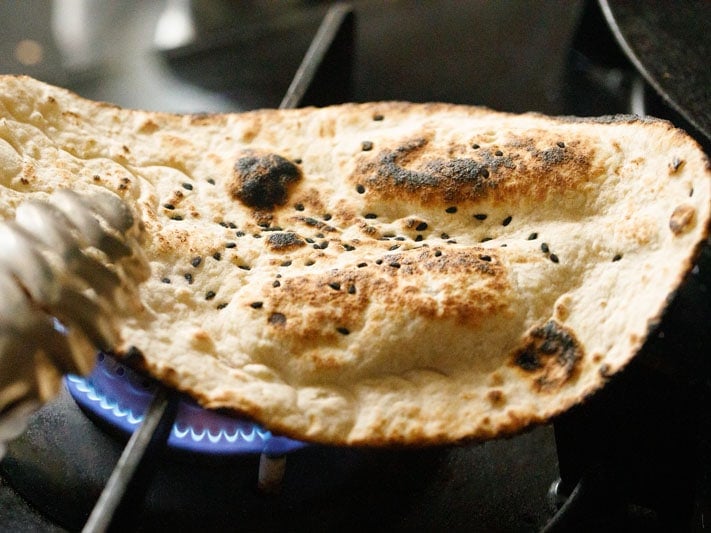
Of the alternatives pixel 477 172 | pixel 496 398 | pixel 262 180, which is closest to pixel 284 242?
pixel 262 180

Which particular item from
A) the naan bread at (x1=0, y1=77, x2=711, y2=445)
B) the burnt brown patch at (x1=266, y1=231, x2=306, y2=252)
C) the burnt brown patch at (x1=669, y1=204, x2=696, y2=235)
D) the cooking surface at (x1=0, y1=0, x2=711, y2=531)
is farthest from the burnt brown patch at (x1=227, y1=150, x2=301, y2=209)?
the burnt brown patch at (x1=669, y1=204, x2=696, y2=235)

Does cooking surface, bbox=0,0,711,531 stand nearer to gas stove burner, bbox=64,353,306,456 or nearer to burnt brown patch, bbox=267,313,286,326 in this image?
gas stove burner, bbox=64,353,306,456

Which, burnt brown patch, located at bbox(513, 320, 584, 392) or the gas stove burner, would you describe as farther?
the gas stove burner

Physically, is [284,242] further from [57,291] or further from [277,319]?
[57,291]

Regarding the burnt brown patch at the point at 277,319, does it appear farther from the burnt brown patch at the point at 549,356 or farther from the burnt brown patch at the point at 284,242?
the burnt brown patch at the point at 549,356

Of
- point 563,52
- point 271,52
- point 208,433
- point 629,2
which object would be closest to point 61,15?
point 271,52

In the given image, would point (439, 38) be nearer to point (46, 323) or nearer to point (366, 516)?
point (366, 516)
